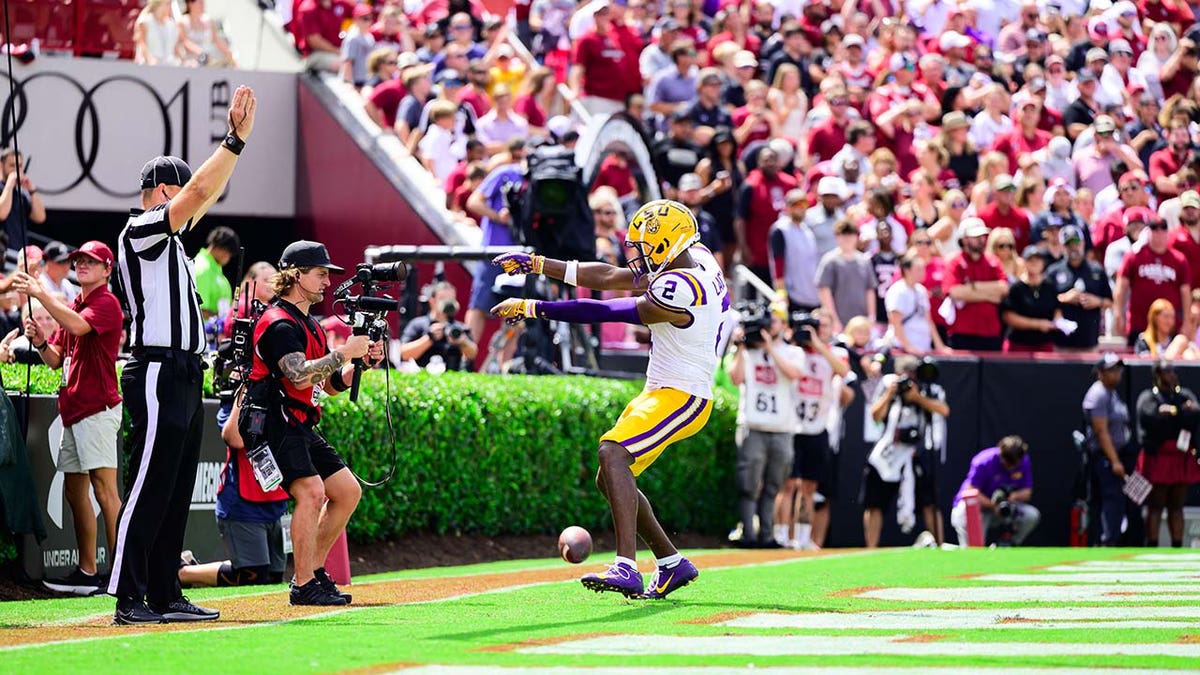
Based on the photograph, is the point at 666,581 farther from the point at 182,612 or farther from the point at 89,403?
the point at 89,403

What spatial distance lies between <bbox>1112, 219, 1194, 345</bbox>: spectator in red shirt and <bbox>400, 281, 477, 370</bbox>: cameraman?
7349 mm

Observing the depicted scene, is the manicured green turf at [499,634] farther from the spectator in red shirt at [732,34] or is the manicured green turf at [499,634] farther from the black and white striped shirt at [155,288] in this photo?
the spectator in red shirt at [732,34]

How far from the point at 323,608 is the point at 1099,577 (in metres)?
5.44

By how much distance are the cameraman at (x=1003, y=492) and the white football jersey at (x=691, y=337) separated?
8785 mm

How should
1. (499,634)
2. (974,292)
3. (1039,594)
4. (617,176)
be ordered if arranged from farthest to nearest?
1. (617,176)
2. (974,292)
3. (1039,594)
4. (499,634)

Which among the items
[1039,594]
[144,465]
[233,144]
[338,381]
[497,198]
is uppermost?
[497,198]

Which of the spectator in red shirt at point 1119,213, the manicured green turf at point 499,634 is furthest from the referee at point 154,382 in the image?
the spectator in red shirt at point 1119,213

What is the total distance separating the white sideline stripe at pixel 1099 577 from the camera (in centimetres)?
1218

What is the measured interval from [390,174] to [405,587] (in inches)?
400

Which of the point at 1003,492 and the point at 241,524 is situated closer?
the point at 241,524

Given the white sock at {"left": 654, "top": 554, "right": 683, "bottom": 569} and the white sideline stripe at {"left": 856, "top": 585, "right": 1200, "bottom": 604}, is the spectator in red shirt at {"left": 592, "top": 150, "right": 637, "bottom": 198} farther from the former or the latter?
the white sock at {"left": 654, "top": 554, "right": 683, "bottom": 569}

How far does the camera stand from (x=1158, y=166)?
73.8 feet

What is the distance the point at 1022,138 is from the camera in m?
22.9

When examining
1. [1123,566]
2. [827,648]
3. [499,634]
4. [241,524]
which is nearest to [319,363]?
[499,634]
